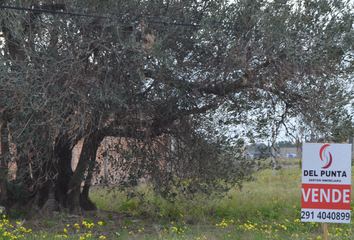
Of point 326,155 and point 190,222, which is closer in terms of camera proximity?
point 326,155

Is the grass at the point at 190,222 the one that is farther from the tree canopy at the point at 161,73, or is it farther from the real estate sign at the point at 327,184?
the real estate sign at the point at 327,184

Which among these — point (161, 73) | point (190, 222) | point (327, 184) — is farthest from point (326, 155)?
point (190, 222)

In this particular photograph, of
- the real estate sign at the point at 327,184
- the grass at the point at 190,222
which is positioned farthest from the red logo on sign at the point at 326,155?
the grass at the point at 190,222

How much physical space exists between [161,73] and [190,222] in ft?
14.7

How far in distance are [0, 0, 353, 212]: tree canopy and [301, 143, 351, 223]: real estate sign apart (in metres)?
1.30

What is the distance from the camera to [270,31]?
5926 mm

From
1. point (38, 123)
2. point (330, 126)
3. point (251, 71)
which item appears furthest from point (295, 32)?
point (38, 123)

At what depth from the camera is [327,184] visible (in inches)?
201

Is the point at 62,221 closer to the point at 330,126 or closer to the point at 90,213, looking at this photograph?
the point at 90,213

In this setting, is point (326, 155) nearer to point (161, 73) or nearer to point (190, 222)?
point (161, 73)

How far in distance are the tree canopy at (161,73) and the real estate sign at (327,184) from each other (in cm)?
130

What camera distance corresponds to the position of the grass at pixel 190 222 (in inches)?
258

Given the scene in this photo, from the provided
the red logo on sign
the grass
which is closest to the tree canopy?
the grass

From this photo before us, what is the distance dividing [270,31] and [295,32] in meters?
0.66
